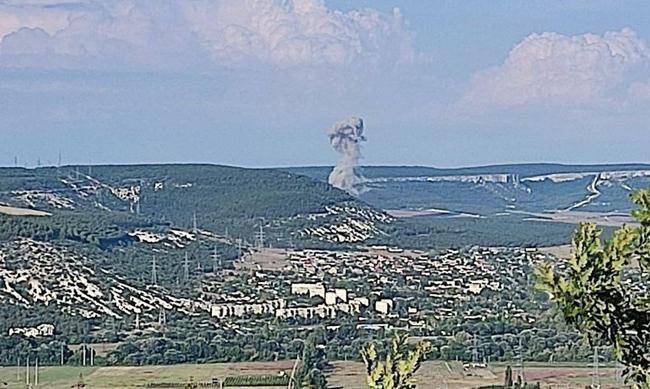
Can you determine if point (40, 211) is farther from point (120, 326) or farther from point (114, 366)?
point (114, 366)

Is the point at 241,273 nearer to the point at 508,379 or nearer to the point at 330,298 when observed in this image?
the point at 330,298

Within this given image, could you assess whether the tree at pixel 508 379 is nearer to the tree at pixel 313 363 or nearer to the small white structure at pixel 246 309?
the tree at pixel 313 363

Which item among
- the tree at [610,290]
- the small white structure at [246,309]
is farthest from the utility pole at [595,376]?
the tree at [610,290]

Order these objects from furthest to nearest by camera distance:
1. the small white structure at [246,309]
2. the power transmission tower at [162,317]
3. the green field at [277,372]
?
the small white structure at [246,309] < the power transmission tower at [162,317] < the green field at [277,372]

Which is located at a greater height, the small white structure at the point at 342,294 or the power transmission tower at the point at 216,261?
the power transmission tower at the point at 216,261

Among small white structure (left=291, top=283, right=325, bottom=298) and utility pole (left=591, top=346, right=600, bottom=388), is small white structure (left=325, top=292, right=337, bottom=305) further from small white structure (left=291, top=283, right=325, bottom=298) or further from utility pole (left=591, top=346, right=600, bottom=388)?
utility pole (left=591, top=346, right=600, bottom=388)

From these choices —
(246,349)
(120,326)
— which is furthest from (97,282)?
(246,349)

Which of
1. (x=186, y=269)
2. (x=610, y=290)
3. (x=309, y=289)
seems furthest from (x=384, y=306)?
(x=610, y=290)

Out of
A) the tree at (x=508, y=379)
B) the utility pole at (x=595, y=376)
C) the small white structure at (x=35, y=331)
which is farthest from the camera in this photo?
the small white structure at (x=35, y=331)

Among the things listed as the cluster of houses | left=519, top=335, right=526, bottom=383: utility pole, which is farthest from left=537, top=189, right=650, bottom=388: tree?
the cluster of houses
